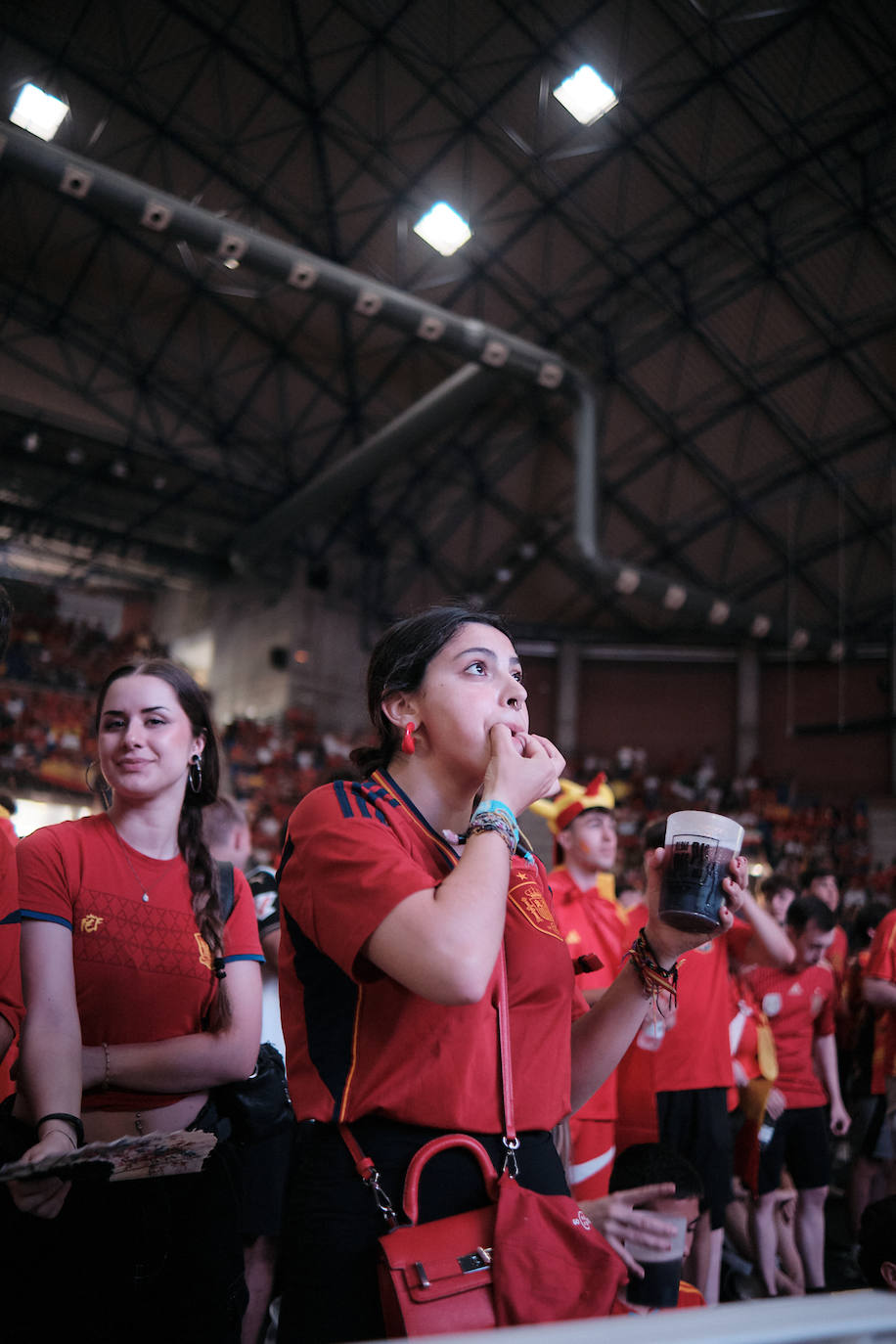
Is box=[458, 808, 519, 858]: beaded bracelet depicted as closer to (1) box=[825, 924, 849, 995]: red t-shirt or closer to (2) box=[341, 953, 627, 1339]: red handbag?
(2) box=[341, 953, 627, 1339]: red handbag

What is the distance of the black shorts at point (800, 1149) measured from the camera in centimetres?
428

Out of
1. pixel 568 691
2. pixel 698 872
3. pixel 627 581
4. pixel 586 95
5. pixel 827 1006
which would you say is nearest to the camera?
pixel 698 872

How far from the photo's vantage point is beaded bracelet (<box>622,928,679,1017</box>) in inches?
57.5

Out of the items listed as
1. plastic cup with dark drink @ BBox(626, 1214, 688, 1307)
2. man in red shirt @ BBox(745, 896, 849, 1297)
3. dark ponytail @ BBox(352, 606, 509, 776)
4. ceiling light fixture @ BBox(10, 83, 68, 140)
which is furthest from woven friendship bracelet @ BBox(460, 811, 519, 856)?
ceiling light fixture @ BBox(10, 83, 68, 140)

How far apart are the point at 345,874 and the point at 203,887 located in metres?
0.95

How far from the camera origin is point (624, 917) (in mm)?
4004

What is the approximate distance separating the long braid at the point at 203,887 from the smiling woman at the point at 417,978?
662mm

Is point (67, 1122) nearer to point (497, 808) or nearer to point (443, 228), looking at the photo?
point (497, 808)

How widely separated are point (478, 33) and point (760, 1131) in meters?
12.1

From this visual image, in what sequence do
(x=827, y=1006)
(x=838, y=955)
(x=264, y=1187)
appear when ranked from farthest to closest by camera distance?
(x=838, y=955) < (x=827, y=1006) < (x=264, y=1187)

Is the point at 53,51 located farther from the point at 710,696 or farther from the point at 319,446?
the point at 710,696

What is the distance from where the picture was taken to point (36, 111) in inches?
418

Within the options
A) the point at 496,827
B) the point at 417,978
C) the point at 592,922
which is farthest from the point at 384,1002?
the point at 592,922

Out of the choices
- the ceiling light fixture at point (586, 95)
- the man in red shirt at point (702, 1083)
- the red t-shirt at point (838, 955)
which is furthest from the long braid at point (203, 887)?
the ceiling light fixture at point (586, 95)
